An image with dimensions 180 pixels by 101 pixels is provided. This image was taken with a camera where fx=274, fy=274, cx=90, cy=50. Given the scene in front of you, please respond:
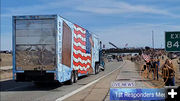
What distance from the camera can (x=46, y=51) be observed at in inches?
552

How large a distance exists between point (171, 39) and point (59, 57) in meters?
6.87

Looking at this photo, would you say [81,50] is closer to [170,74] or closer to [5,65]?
[170,74]

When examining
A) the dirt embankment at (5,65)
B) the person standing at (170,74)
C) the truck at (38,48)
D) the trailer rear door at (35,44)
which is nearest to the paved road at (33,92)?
the truck at (38,48)

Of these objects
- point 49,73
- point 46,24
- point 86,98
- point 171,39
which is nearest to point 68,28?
point 46,24

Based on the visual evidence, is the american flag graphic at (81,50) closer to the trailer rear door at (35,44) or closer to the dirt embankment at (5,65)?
the trailer rear door at (35,44)

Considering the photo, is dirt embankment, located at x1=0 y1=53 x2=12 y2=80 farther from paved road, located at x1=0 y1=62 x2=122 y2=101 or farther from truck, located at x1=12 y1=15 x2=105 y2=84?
truck, located at x1=12 y1=15 x2=105 y2=84

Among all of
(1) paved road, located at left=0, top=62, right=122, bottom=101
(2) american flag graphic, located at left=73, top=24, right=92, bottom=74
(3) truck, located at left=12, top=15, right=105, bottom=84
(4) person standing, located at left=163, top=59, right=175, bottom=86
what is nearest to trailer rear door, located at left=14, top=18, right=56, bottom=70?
(3) truck, located at left=12, top=15, right=105, bottom=84

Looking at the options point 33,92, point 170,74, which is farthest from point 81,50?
point 170,74

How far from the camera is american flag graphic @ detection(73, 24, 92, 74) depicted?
17547 millimetres

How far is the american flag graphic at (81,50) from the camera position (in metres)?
17.5

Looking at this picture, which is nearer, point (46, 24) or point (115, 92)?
point (115, 92)

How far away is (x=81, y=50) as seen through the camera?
63.3 feet

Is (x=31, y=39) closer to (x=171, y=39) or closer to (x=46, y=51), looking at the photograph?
(x=46, y=51)

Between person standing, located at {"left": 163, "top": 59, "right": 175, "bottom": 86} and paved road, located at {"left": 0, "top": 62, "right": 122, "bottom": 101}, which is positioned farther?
paved road, located at {"left": 0, "top": 62, "right": 122, "bottom": 101}
